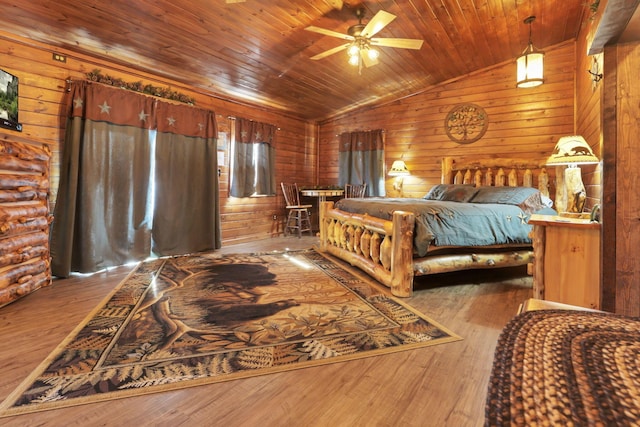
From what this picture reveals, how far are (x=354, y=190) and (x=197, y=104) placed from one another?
9.91ft

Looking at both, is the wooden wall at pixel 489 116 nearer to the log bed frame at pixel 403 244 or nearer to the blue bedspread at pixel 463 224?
the log bed frame at pixel 403 244

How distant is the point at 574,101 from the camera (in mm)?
4059

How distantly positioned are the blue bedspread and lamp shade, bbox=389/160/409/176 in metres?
2.12

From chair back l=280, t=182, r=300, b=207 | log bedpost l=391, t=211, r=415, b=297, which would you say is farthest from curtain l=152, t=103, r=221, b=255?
log bedpost l=391, t=211, r=415, b=297

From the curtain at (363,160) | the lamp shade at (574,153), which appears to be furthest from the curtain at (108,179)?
the lamp shade at (574,153)

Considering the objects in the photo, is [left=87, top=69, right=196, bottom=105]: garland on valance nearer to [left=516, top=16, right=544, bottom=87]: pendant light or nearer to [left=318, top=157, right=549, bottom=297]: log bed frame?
[left=318, top=157, right=549, bottom=297]: log bed frame

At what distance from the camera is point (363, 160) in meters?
6.01

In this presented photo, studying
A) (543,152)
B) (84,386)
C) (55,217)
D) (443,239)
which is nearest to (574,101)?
(543,152)

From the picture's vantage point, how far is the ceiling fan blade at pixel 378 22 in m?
2.63

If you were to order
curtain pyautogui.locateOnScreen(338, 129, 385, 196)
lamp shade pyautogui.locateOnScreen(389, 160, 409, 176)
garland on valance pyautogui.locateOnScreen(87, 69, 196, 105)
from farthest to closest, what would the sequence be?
curtain pyautogui.locateOnScreen(338, 129, 385, 196)
lamp shade pyautogui.locateOnScreen(389, 160, 409, 176)
garland on valance pyautogui.locateOnScreen(87, 69, 196, 105)

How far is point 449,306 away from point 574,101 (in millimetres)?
3449

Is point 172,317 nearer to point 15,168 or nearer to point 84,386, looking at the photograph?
point 84,386

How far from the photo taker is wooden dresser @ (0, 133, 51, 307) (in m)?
2.44

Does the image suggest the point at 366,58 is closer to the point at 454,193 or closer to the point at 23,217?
the point at 454,193
